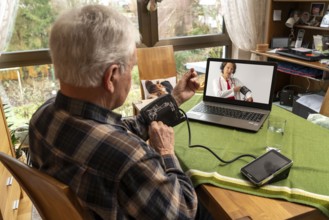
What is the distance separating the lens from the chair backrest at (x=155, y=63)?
226 cm

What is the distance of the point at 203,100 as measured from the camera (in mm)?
1499

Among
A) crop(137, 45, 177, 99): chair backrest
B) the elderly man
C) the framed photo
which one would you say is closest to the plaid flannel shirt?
the elderly man

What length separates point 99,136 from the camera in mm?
667

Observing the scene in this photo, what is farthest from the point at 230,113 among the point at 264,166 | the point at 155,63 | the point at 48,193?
the point at 155,63

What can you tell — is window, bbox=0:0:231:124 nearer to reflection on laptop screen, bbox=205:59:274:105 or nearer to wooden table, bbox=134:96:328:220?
reflection on laptop screen, bbox=205:59:274:105

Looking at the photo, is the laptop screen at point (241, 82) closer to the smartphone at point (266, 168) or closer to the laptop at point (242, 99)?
the laptop at point (242, 99)

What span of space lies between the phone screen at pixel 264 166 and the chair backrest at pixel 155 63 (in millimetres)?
1434

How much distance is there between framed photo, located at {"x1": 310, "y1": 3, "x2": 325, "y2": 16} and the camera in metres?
2.50

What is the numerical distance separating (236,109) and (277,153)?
1.53 feet

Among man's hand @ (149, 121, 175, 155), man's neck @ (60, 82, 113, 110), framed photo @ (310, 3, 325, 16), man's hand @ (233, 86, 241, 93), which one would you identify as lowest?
man's hand @ (149, 121, 175, 155)

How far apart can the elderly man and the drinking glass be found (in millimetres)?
468

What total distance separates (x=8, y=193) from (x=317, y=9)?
2.84m

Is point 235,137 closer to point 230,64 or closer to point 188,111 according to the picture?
point 188,111

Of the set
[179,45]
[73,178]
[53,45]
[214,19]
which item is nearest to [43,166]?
[73,178]
